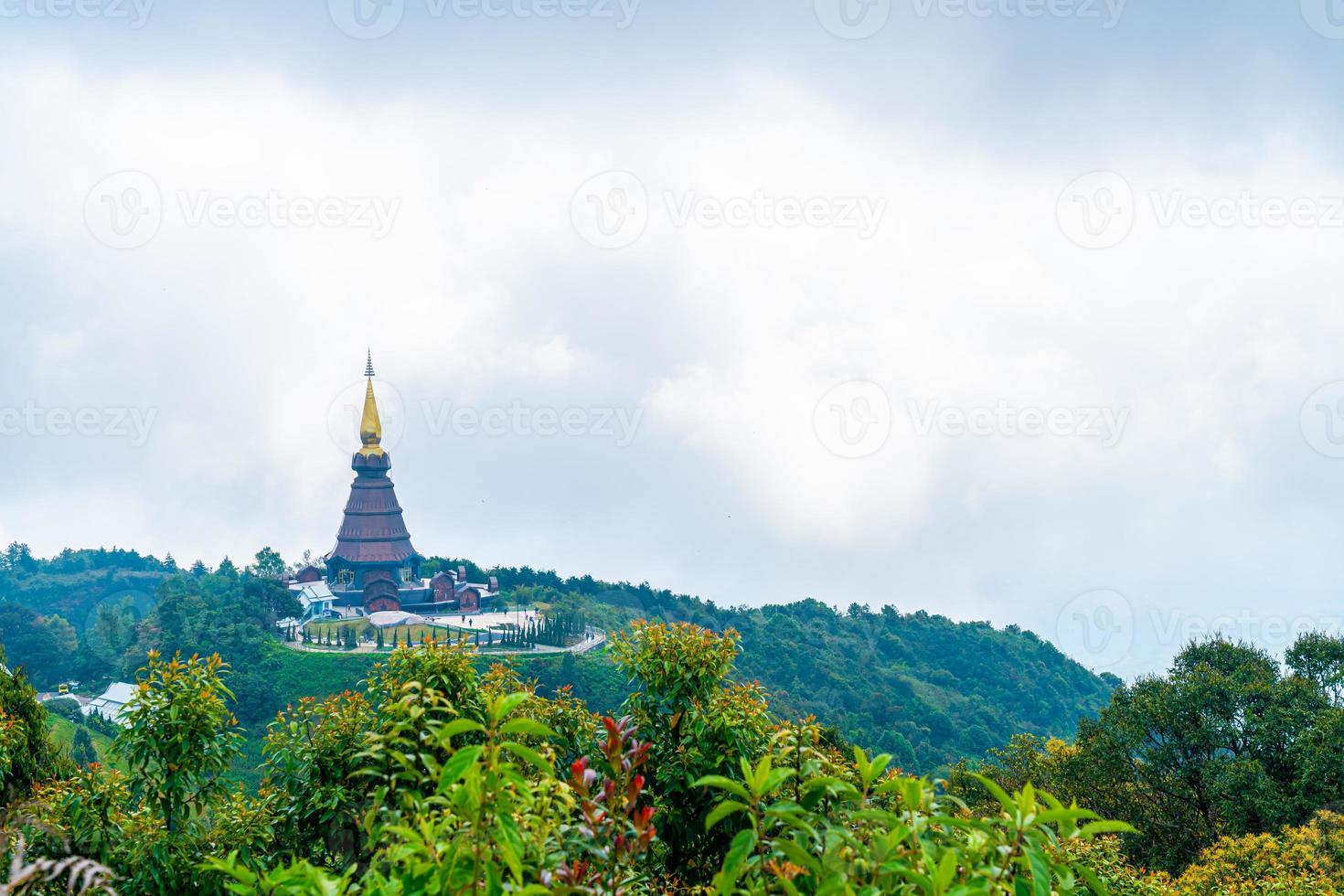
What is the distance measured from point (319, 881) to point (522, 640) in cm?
5264

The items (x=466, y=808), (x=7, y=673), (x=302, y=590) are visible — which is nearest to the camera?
(x=466, y=808)

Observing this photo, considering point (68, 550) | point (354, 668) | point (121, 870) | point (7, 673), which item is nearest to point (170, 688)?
point (121, 870)

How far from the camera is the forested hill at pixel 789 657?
48.6m

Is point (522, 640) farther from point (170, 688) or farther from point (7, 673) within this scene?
point (170, 688)

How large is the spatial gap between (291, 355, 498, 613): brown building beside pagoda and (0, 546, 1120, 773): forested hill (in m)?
4.15

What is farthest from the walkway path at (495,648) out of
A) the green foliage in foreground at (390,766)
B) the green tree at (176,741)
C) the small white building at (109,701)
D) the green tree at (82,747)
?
the green tree at (176,741)

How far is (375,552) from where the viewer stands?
196ft

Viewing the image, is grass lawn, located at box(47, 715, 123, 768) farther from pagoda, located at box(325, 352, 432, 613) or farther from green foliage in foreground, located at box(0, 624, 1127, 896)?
green foliage in foreground, located at box(0, 624, 1127, 896)

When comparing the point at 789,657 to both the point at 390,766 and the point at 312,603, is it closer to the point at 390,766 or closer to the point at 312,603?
the point at 312,603

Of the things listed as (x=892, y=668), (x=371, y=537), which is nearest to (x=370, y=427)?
(x=371, y=537)

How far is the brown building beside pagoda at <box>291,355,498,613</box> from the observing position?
194 feet

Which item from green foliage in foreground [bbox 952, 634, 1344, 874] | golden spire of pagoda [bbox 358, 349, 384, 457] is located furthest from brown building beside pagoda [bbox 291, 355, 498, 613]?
green foliage in foreground [bbox 952, 634, 1344, 874]

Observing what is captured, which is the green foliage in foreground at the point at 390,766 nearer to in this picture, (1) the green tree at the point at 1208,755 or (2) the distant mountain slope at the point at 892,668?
(1) the green tree at the point at 1208,755

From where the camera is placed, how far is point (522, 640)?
2116 inches
